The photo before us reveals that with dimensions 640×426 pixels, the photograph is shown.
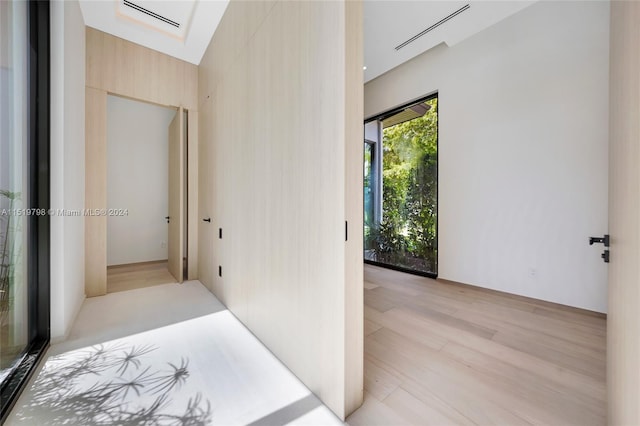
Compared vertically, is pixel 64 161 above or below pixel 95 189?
above

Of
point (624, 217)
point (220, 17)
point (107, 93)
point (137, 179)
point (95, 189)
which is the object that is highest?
point (220, 17)

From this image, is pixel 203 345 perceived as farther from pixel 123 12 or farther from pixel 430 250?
pixel 123 12

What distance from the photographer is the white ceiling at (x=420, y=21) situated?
2.64 meters

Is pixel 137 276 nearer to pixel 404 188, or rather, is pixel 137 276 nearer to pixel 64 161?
pixel 64 161

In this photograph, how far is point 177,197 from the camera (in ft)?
11.7

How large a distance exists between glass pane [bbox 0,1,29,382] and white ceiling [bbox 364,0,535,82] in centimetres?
284

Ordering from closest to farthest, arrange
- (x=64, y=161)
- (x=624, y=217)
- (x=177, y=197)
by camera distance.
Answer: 1. (x=624, y=217)
2. (x=64, y=161)
3. (x=177, y=197)

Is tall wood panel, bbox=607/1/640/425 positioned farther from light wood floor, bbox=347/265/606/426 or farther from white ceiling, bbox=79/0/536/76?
white ceiling, bbox=79/0/536/76

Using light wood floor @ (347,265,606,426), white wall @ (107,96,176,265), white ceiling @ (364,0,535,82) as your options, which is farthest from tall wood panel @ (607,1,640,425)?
white wall @ (107,96,176,265)

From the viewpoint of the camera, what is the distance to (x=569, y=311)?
246cm

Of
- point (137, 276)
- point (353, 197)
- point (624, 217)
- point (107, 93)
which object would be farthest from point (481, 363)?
point (107, 93)

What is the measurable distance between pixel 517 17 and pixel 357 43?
290cm

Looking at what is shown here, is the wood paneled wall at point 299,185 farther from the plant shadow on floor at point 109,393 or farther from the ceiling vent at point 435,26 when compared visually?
the ceiling vent at point 435,26

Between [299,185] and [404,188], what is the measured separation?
2.84m
